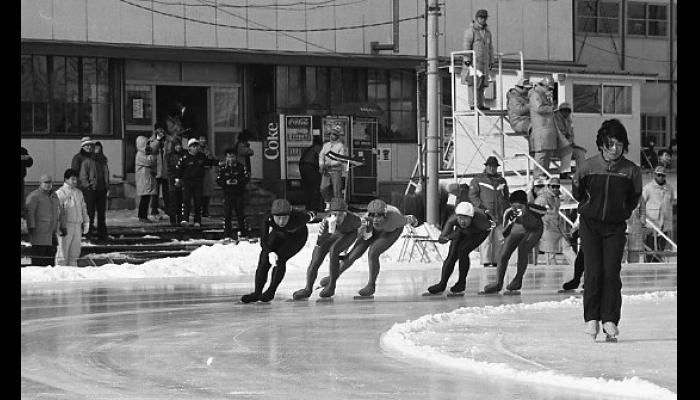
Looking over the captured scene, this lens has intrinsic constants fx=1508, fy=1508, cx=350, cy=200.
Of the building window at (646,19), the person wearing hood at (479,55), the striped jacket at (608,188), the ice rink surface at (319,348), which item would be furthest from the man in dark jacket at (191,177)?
the building window at (646,19)

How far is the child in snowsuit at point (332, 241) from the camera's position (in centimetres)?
1897

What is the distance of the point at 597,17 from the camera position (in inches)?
1827

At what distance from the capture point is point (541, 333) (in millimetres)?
13570

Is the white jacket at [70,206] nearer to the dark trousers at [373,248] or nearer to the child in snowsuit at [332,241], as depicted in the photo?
the dark trousers at [373,248]

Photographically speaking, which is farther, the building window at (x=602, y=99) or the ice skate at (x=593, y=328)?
the building window at (x=602, y=99)

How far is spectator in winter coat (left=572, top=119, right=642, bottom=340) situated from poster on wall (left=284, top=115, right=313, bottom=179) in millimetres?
22858

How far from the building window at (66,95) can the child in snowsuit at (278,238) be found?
16717 millimetres

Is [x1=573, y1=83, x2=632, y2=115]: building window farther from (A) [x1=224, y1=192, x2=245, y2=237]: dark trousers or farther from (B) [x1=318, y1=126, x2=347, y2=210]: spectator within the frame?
(A) [x1=224, y1=192, x2=245, y2=237]: dark trousers

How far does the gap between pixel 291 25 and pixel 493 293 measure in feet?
60.3

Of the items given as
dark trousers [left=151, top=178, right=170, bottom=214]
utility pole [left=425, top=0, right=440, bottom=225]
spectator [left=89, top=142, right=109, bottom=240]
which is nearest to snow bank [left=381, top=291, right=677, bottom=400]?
utility pole [left=425, top=0, right=440, bottom=225]

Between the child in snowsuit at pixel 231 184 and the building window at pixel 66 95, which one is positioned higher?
the building window at pixel 66 95

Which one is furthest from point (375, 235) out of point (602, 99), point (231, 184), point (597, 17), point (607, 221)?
point (597, 17)

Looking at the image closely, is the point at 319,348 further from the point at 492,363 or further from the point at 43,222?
the point at 43,222
